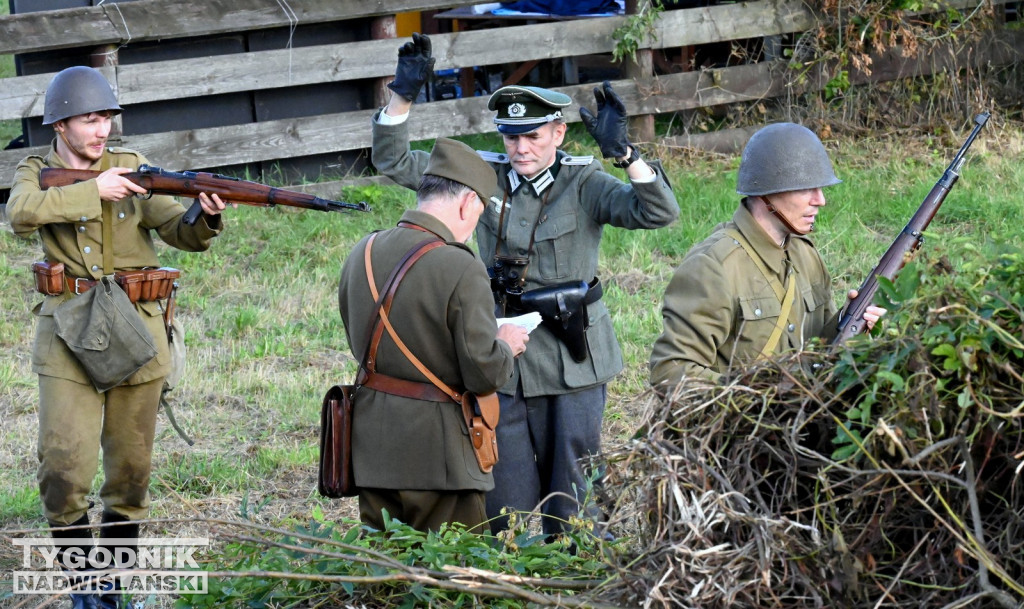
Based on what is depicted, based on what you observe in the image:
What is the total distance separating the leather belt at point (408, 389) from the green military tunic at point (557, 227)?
0.74m

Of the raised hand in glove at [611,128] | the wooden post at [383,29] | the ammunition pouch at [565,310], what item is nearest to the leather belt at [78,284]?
the ammunition pouch at [565,310]

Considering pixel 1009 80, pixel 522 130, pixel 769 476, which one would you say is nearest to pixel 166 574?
pixel 769 476

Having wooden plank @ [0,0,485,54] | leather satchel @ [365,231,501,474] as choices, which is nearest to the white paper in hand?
leather satchel @ [365,231,501,474]

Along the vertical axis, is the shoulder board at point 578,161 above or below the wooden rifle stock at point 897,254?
above

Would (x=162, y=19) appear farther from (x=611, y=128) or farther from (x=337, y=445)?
(x=337, y=445)

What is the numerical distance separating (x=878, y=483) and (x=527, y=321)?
8.08ft

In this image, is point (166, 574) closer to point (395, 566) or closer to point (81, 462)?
point (395, 566)

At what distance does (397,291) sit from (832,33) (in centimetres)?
834

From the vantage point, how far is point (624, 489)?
2451 mm

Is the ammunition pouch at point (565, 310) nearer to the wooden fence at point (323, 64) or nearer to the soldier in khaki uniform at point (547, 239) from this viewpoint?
the soldier in khaki uniform at point (547, 239)

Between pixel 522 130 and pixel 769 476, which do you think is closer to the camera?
pixel 769 476

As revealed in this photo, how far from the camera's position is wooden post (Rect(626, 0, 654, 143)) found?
1078 centimetres

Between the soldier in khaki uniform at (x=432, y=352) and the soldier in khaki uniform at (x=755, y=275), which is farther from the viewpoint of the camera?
the soldier in khaki uniform at (x=432, y=352)

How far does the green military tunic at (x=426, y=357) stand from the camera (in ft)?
13.3
